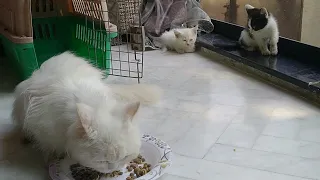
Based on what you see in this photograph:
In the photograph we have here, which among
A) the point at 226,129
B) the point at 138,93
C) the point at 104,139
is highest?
the point at 104,139

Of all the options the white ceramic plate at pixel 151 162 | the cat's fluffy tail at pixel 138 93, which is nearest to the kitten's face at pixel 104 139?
the white ceramic plate at pixel 151 162

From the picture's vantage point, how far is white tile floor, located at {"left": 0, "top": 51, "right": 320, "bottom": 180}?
148 cm

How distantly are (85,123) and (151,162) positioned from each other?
1.33 ft

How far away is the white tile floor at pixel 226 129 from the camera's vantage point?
4.84 feet

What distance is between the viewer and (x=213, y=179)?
4.62 feet

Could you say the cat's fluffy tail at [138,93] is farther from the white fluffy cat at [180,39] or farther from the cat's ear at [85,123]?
the white fluffy cat at [180,39]

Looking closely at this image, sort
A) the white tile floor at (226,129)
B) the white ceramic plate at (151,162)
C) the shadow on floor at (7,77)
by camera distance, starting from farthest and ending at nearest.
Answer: the shadow on floor at (7,77) < the white tile floor at (226,129) < the white ceramic plate at (151,162)

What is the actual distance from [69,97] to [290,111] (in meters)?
1.14

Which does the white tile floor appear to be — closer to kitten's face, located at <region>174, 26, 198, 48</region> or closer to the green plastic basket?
the green plastic basket

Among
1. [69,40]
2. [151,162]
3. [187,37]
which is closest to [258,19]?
[187,37]

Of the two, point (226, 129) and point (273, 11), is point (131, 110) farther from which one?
point (273, 11)

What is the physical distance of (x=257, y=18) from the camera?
8.74 ft

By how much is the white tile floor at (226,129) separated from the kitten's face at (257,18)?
0.37 meters

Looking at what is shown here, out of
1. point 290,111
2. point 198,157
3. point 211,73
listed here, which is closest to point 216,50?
point 211,73
